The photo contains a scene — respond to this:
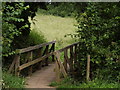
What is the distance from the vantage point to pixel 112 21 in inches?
320

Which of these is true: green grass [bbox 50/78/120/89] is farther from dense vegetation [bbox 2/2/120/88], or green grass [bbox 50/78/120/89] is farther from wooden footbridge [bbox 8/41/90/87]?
A: wooden footbridge [bbox 8/41/90/87]

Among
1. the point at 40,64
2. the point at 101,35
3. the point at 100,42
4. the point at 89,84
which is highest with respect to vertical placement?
the point at 101,35

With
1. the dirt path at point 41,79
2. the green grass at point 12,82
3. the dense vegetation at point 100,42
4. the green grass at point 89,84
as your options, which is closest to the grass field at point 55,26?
the dirt path at point 41,79

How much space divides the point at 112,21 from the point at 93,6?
0.74 meters

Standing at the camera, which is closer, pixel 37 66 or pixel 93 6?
pixel 93 6

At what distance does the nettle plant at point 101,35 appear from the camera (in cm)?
807

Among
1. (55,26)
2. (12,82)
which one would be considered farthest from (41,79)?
(55,26)

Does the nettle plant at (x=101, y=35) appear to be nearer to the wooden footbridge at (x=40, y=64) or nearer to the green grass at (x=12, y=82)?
the wooden footbridge at (x=40, y=64)

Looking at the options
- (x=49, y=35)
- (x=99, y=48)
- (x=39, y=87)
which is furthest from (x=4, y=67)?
(x=49, y=35)

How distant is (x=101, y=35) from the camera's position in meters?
8.31

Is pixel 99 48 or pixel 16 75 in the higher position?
pixel 99 48

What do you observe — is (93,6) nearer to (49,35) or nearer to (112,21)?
(112,21)

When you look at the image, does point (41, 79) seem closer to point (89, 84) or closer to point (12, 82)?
point (12, 82)

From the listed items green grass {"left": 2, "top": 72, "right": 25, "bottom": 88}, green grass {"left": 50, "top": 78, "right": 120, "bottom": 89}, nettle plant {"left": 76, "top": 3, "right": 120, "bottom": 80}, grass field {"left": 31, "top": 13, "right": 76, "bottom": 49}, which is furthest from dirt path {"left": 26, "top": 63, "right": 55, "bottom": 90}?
grass field {"left": 31, "top": 13, "right": 76, "bottom": 49}
